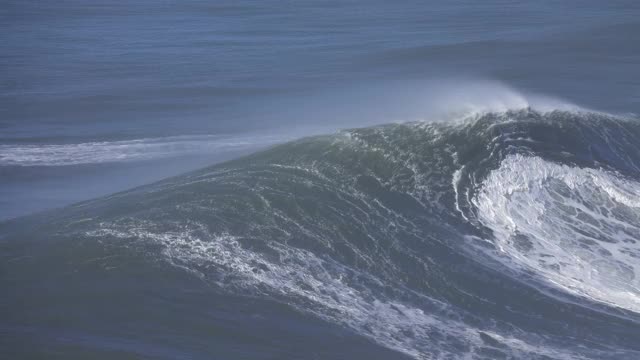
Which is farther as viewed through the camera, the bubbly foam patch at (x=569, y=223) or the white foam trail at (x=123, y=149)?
the white foam trail at (x=123, y=149)

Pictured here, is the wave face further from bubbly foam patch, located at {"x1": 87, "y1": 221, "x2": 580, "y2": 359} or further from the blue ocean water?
the blue ocean water

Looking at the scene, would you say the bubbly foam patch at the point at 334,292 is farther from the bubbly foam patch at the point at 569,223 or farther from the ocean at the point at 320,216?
the bubbly foam patch at the point at 569,223

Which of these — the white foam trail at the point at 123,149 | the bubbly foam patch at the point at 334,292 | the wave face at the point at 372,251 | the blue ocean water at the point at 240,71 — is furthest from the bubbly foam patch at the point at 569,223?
the white foam trail at the point at 123,149

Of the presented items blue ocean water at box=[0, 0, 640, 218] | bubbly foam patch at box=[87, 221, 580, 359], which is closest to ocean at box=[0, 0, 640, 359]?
bubbly foam patch at box=[87, 221, 580, 359]

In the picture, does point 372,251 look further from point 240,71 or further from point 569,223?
point 240,71

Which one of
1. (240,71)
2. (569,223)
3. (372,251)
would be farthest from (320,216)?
(240,71)

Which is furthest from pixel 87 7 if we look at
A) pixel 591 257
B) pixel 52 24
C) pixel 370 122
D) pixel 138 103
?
pixel 591 257
